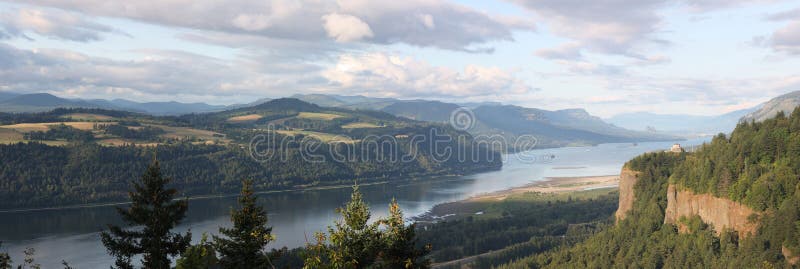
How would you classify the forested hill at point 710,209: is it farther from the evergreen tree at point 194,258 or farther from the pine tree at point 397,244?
the evergreen tree at point 194,258

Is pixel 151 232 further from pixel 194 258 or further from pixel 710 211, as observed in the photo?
pixel 710 211

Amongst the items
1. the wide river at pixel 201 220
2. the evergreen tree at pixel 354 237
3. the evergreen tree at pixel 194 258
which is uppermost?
the evergreen tree at pixel 354 237

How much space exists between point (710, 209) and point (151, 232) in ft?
171

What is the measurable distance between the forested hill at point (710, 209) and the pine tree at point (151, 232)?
144 feet

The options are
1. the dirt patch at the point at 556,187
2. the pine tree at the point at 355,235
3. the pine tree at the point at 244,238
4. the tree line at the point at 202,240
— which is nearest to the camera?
the pine tree at the point at 355,235

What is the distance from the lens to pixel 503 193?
175m

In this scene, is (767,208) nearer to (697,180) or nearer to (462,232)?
(697,180)

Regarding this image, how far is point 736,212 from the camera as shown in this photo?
2133 inches

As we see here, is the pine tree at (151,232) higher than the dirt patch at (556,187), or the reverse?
the pine tree at (151,232)

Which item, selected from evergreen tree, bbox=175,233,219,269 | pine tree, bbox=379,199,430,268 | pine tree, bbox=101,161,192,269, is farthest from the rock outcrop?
pine tree, bbox=101,161,192,269

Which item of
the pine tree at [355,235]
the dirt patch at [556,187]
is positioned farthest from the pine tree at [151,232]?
the dirt patch at [556,187]

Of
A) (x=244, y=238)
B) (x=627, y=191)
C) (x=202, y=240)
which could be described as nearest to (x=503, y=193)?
(x=627, y=191)

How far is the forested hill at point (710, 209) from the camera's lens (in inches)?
1940

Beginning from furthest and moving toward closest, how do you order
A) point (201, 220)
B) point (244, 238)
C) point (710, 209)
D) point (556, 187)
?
point (556, 187), point (201, 220), point (710, 209), point (244, 238)
